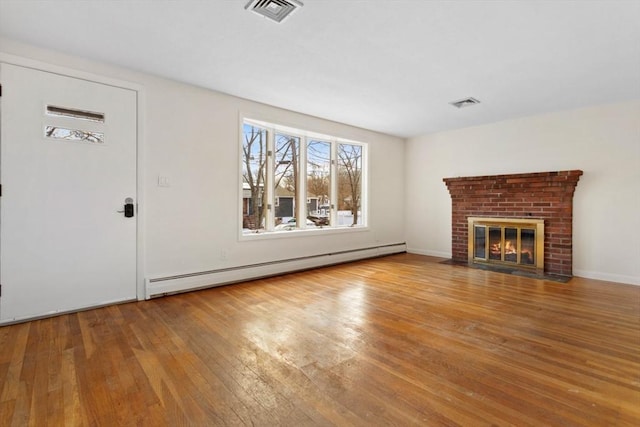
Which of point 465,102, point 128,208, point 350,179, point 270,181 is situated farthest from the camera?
point 350,179

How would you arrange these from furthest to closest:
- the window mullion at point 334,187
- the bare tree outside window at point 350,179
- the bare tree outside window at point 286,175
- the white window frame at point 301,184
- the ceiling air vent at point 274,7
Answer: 1. the bare tree outside window at point 350,179
2. the window mullion at point 334,187
3. the bare tree outside window at point 286,175
4. the white window frame at point 301,184
5. the ceiling air vent at point 274,7

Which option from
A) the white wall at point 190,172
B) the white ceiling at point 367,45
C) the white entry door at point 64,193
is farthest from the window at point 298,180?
the white entry door at point 64,193

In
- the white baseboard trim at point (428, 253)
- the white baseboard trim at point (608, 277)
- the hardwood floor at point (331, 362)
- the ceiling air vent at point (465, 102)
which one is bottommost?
the hardwood floor at point (331, 362)

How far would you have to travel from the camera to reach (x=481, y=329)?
2586 millimetres

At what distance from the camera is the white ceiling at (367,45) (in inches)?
89.4

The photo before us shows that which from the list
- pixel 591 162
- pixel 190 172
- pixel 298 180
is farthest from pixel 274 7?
pixel 591 162

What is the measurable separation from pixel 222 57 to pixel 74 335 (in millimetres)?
2781

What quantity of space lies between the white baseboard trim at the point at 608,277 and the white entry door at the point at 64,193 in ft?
19.7

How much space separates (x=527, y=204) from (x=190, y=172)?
5070 mm

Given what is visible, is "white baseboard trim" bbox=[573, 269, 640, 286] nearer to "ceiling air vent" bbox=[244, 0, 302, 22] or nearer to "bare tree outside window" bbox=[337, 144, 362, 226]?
"bare tree outside window" bbox=[337, 144, 362, 226]

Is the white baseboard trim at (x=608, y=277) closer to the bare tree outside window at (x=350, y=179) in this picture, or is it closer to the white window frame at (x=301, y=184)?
the white window frame at (x=301, y=184)

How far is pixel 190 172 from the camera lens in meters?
3.72

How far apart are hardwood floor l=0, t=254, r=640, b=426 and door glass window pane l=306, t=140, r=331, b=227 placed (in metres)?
2.14

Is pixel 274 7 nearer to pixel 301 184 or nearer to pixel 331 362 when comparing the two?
pixel 331 362
